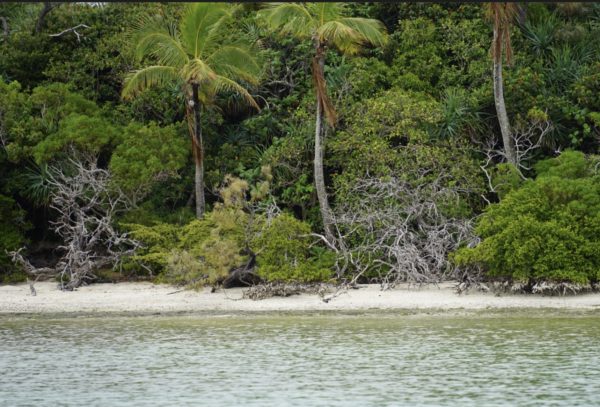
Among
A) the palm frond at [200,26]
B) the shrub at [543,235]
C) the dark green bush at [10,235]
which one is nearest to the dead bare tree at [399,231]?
the shrub at [543,235]

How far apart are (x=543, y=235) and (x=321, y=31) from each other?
681cm

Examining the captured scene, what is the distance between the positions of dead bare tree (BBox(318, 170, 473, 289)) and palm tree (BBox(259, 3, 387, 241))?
72 cm

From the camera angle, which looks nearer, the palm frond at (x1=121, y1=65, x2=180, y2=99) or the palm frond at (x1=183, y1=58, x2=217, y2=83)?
the palm frond at (x1=183, y1=58, x2=217, y2=83)

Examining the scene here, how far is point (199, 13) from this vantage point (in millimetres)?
25125

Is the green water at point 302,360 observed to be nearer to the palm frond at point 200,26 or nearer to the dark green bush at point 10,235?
the dark green bush at point 10,235

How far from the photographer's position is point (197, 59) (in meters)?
24.9

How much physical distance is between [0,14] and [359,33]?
13646 millimetres

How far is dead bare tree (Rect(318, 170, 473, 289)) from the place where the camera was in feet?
77.4

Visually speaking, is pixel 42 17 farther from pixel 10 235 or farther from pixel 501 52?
pixel 501 52

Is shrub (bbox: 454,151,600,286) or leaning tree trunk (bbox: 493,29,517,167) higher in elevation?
leaning tree trunk (bbox: 493,29,517,167)

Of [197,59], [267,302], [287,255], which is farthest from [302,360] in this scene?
[197,59]

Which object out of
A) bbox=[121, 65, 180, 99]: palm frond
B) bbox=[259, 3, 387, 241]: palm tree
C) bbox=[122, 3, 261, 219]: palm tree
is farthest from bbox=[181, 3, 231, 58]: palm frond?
bbox=[259, 3, 387, 241]: palm tree

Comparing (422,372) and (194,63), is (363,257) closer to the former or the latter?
(194,63)

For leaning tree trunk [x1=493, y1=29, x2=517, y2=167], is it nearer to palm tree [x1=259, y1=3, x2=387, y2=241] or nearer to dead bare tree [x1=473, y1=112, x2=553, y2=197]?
dead bare tree [x1=473, y1=112, x2=553, y2=197]
